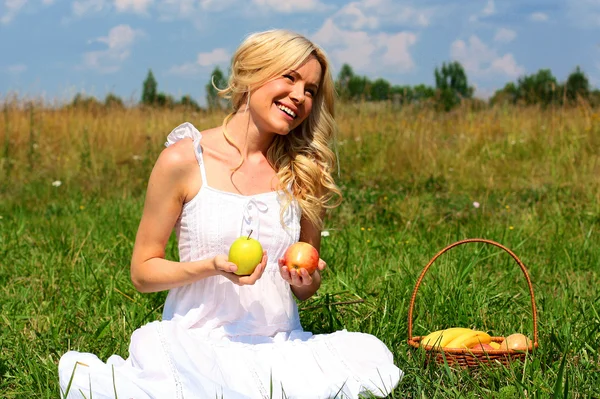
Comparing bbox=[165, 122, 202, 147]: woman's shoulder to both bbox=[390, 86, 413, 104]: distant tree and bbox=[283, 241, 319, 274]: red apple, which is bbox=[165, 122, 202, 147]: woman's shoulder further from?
bbox=[390, 86, 413, 104]: distant tree

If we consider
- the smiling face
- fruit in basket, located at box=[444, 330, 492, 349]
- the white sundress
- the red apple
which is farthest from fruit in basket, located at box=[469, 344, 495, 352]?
the smiling face

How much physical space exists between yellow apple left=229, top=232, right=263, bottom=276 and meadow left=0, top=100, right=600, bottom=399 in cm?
42

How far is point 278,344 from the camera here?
2369 millimetres

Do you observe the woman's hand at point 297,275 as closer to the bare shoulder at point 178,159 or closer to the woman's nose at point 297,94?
the bare shoulder at point 178,159

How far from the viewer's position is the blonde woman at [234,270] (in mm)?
2158

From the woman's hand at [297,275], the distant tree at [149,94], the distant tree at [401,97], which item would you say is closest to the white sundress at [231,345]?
the woman's hand at [297,275]

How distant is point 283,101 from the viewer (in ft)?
8.03

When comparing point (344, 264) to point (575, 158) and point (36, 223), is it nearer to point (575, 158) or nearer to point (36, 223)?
point (36, 223)

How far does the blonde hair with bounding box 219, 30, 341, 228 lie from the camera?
243cm

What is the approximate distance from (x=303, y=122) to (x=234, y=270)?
32.3 inches

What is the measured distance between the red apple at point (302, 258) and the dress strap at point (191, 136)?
0.40m

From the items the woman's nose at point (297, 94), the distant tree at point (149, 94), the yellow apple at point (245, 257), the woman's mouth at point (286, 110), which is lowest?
the distant tree at point (149, 94)

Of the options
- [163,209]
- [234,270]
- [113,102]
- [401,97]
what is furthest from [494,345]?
[113,102]

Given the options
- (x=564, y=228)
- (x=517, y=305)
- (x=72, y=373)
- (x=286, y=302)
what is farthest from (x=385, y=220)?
(x=72, y=373)
